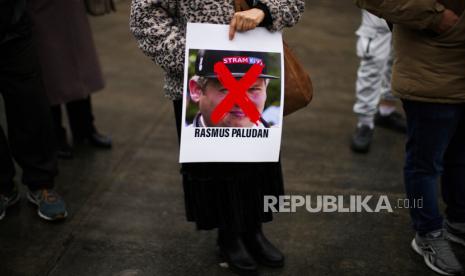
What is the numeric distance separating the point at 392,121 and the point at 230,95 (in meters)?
2.61

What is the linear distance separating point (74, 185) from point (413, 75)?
2165mm

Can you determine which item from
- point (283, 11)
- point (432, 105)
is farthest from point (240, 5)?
point (432, 105)

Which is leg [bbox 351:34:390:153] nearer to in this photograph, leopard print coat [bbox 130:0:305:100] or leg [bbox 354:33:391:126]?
leg [bbox 354:33:391:126]

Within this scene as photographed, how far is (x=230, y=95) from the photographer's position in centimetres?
256

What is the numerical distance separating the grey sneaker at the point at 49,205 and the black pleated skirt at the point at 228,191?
92cm

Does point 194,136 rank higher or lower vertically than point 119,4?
higher

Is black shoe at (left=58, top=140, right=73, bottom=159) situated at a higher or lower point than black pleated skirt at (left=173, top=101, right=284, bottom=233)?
lower

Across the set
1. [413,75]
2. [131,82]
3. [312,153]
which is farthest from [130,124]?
[413,75]

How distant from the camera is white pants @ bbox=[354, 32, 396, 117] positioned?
4.31 m

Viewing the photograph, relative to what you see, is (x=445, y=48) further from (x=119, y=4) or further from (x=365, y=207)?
(x=119, y=4)

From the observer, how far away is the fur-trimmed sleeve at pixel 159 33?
254 centimetres

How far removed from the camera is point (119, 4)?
8945 mm

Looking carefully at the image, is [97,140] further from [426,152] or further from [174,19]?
[426,152]

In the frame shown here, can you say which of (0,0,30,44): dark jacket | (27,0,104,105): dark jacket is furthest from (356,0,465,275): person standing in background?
(27,0,104,105): dark jacket
